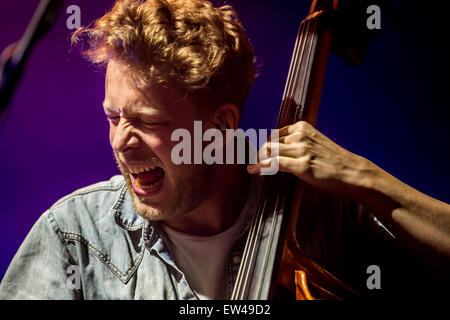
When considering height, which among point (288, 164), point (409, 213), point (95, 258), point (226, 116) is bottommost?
point (95, 258)

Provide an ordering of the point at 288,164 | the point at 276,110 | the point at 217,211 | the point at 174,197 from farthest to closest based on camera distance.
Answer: the point at 276,110
the point at 217,211
the point at 174,197
the point at 288,164

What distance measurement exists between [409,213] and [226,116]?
592 millimetres

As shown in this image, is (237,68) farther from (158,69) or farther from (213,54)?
(158,69)

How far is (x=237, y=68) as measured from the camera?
125 centimetres

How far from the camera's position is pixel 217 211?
1.27 meters

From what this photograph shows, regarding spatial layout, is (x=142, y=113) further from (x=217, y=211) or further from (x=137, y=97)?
(x=217, y=211)

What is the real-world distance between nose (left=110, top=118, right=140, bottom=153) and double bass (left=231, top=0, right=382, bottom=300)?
38cm

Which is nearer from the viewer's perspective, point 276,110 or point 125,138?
point 125,138

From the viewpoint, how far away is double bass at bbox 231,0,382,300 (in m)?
0.98

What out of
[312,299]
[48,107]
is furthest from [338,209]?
[48,107]

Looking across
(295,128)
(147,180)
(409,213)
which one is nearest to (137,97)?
(147,180)

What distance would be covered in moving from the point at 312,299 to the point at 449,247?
1.36ft

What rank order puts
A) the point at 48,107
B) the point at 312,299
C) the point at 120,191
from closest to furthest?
the point at 312,299
the point at 120,191
the point at 48,107

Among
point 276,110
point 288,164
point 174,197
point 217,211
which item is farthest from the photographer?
point 276,110
